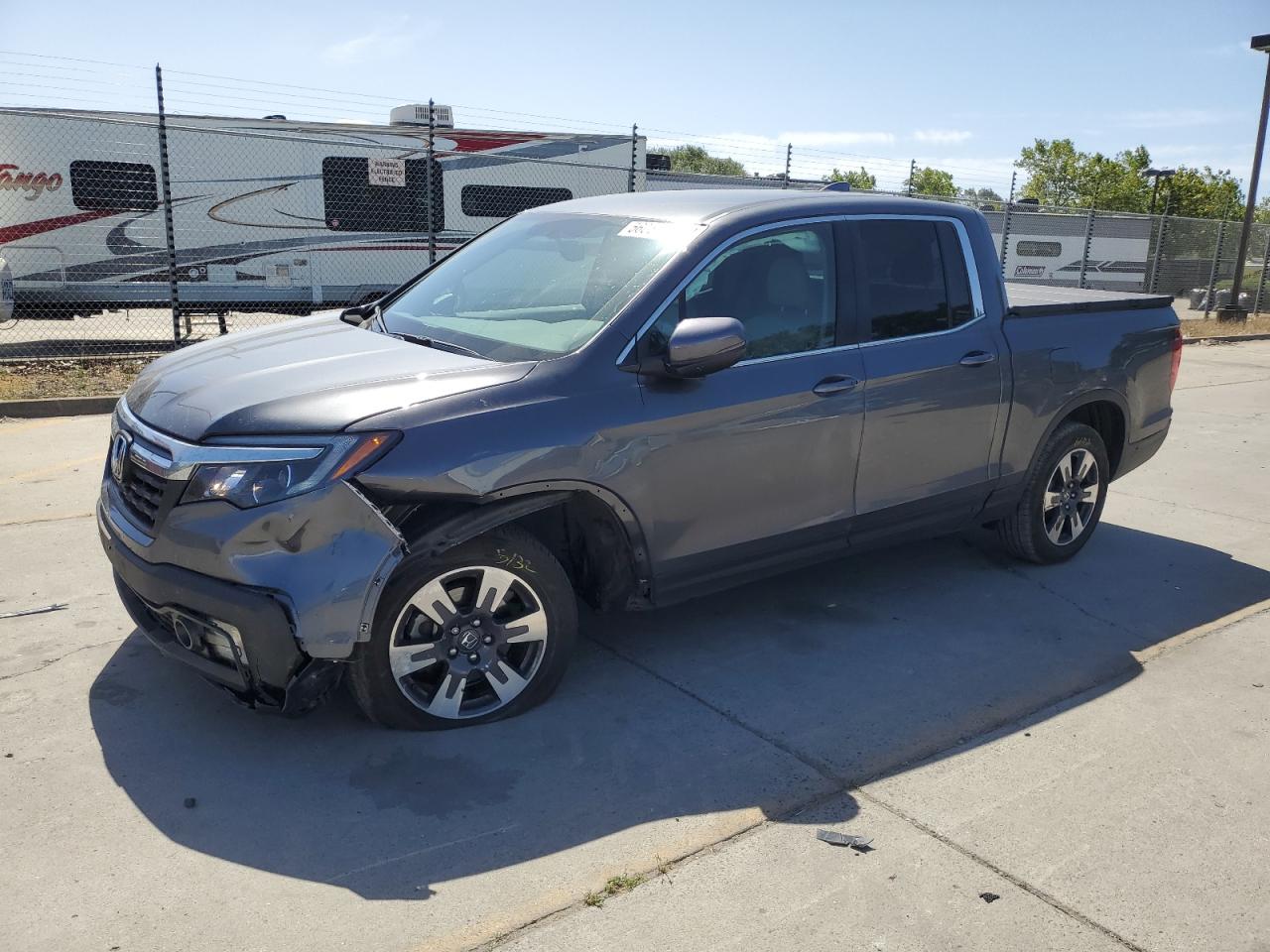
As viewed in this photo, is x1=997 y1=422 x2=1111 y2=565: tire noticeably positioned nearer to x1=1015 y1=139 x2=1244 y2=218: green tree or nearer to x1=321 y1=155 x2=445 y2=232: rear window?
x1=321 y1=155 x2=445 y2=232: rear window

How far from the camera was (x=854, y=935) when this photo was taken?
2.72m

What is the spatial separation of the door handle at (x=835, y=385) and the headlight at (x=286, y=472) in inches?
70.7

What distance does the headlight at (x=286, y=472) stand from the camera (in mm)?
3219

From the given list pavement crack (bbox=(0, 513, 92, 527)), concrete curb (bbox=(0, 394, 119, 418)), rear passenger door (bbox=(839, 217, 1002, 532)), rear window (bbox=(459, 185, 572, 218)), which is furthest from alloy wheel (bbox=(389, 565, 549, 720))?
rear window (bbox=(459, 185, 572, 218))

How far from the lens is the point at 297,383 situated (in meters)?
3.56

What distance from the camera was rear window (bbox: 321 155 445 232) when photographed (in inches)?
621

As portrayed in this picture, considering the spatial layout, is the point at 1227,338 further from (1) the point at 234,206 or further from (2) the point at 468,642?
(2) the point at 468,642

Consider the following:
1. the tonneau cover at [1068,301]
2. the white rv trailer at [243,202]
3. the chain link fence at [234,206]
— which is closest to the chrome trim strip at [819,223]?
the tonneau cover at [1068,301]

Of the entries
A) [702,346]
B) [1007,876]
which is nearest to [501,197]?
[702,346]

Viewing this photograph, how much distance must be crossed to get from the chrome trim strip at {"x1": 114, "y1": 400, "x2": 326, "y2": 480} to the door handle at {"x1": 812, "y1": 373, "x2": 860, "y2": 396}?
1.99 metres

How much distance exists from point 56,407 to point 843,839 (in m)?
8.24

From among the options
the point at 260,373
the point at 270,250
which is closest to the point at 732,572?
the point at 260,373

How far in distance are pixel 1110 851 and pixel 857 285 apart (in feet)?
7.89

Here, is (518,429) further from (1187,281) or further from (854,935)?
(1187,281)
